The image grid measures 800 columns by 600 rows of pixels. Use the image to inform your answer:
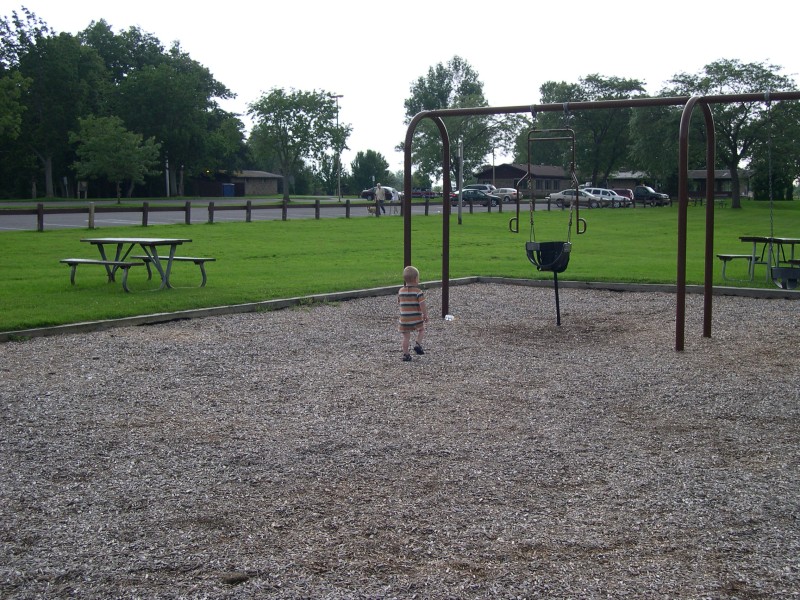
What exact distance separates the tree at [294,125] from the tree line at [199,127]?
0.26ft

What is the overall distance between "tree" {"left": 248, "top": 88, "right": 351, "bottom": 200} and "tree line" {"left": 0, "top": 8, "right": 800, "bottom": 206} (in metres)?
0.08

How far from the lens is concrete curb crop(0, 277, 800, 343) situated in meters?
10.2

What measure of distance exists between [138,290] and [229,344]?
4718 millimetres

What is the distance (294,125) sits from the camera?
60344 millimetres

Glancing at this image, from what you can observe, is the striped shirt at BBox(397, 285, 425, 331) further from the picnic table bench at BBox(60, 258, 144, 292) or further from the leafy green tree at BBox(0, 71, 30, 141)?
the leafy green tree at BBox(0, 71, 30, 141)

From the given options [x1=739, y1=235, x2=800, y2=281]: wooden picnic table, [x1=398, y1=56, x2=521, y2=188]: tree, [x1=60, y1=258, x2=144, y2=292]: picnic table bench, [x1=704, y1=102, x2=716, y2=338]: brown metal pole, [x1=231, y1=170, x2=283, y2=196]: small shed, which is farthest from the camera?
[x1=231, y1=170, x2=283, y2=196]: small shed

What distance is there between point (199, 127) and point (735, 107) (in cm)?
4473

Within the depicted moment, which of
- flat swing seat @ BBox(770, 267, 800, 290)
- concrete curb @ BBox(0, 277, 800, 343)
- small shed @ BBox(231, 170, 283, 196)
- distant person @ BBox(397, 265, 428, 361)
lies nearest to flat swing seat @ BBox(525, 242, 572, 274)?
distant person @ BBox(397, 265, 428, 361)

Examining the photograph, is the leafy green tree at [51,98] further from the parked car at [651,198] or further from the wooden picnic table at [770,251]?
the wooden picnic table at [770,251]

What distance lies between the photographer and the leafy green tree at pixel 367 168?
354 feet

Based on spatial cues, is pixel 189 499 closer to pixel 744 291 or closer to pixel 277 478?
pixel 277 478

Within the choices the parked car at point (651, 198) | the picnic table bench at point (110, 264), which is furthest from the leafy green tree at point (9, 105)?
the parked car at point (651, 198)

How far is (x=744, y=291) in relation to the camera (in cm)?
1345

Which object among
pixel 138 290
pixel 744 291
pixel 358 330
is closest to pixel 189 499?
pixel 358 330
